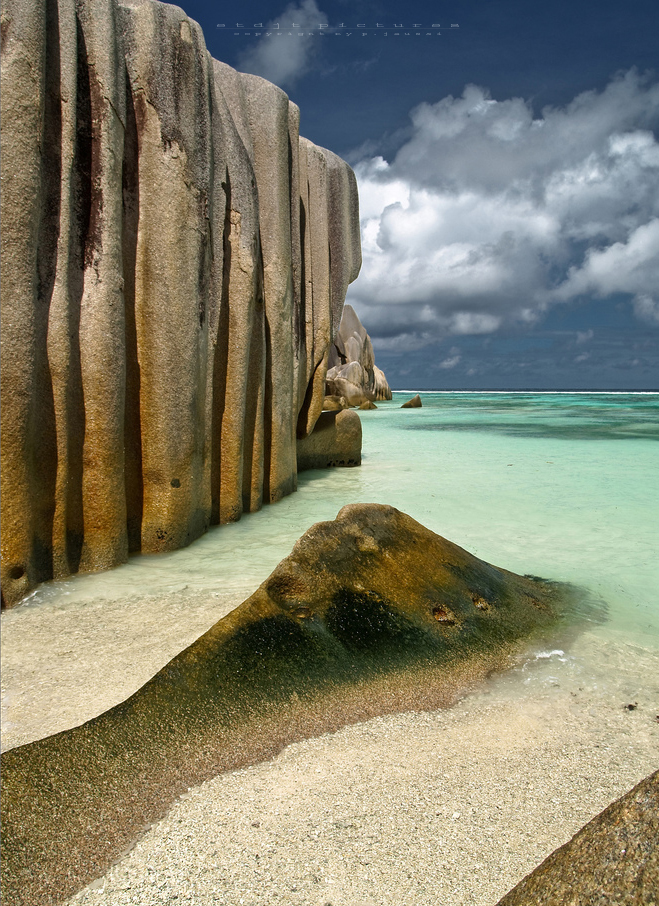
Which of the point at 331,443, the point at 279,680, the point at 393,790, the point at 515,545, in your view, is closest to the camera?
the point at 393,790

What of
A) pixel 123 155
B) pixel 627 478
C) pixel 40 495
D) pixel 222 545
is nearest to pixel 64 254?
pixel 123 155

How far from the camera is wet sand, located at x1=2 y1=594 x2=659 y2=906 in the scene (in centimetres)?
108

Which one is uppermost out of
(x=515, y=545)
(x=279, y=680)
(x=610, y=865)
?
(x=610, y=865)

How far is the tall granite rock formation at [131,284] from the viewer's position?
8.15ft

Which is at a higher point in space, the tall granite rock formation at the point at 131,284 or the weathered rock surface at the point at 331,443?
the tall granite rock formation at the point at 131,284

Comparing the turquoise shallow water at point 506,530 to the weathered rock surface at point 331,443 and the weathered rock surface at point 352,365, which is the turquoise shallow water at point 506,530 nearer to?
the weathered rock surface at point 331,443

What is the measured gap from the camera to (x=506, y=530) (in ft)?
13.2

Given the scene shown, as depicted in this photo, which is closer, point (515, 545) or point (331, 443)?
point (515, 545)

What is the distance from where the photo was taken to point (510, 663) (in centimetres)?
199

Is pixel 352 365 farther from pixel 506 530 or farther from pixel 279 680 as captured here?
pixel 279 680

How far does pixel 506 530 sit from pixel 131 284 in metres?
2.78

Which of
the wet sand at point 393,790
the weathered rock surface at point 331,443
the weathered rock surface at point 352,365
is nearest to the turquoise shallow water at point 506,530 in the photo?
the weathered rock surface at point 331,443

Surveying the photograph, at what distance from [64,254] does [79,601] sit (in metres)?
1.52

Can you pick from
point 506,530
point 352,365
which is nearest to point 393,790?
point 506,530
